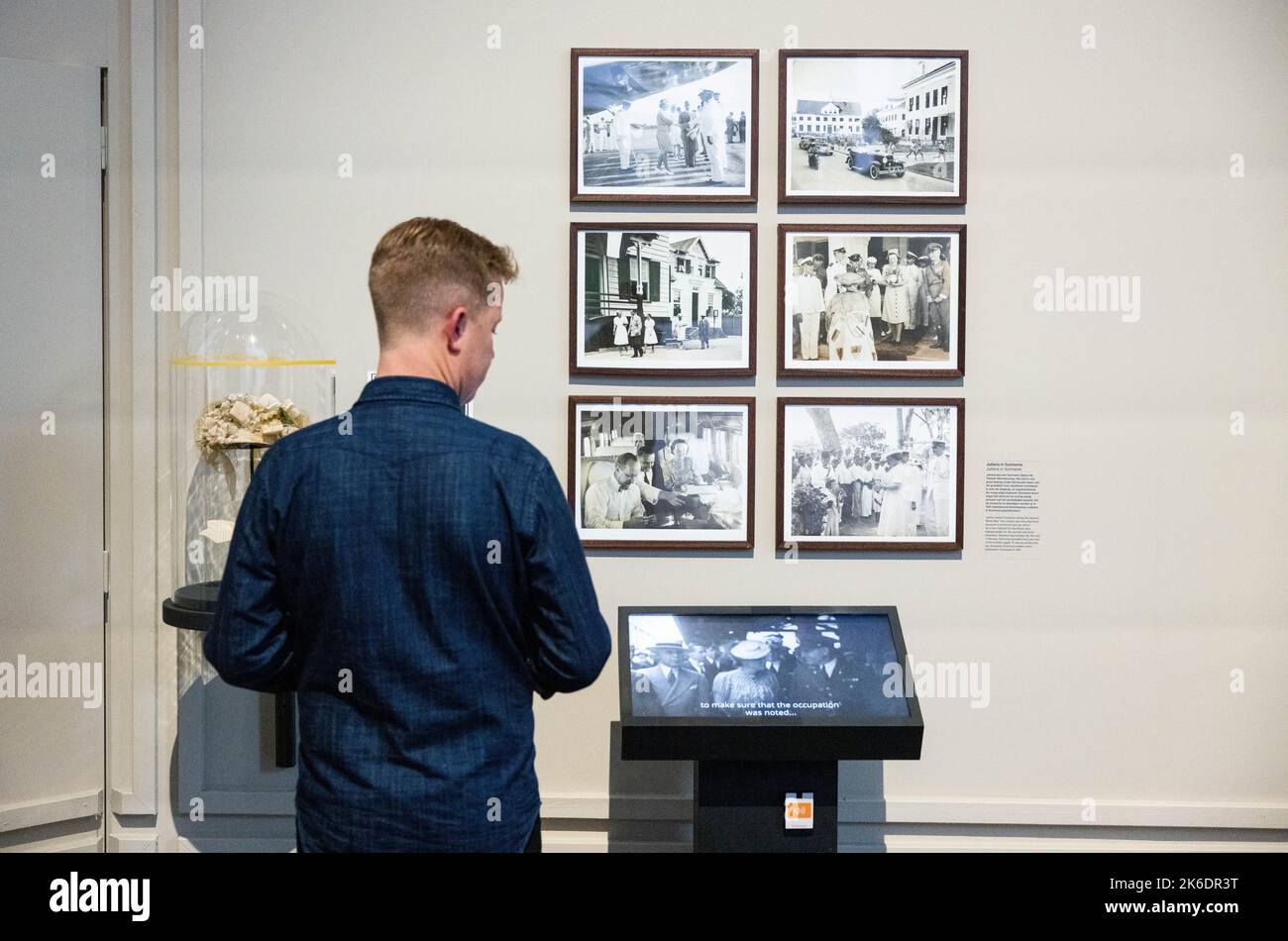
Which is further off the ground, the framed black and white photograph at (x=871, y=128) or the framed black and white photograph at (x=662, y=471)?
the framed black and white photograph at (x=871, y=128)

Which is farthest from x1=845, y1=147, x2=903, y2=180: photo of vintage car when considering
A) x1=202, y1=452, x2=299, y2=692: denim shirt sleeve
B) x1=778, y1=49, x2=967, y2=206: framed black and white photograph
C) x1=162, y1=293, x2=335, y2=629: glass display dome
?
x1=202, y1=452, x2=299, y2=692: denim shirt sleeve

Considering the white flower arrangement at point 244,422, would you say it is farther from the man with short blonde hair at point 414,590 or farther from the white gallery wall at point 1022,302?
the man with short blonde hair at point 414,590

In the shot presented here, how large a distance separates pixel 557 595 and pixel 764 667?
3.77 ft

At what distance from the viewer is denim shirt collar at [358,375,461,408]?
1744 mm

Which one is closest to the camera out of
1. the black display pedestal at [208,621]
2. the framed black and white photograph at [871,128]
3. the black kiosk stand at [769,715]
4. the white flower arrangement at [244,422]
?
the black kiosk stand at [769,715]

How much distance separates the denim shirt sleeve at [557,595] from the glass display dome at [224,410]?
1.44 metres

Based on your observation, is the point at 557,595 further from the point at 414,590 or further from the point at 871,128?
the point at 871,128

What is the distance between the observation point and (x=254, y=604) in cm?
178

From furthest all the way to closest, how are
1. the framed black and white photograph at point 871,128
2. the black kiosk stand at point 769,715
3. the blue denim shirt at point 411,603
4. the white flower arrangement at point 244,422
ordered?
the framed black and white photograph at point 871,128 → the white flower arrangement at point 244,422 → the black kiosk stand at point 769,715 → the blue denim shirt at point 411,603

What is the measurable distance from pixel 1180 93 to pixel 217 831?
3.61 m

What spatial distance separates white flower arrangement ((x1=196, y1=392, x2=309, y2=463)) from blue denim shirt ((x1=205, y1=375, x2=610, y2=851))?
1225 mm

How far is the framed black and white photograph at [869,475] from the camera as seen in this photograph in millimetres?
3221

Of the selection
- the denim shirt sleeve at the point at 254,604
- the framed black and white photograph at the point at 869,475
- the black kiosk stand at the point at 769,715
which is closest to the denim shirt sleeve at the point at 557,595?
the denim shirt sleeve at the point at 254,604

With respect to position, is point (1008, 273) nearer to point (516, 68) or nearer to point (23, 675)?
point (516, 68)
